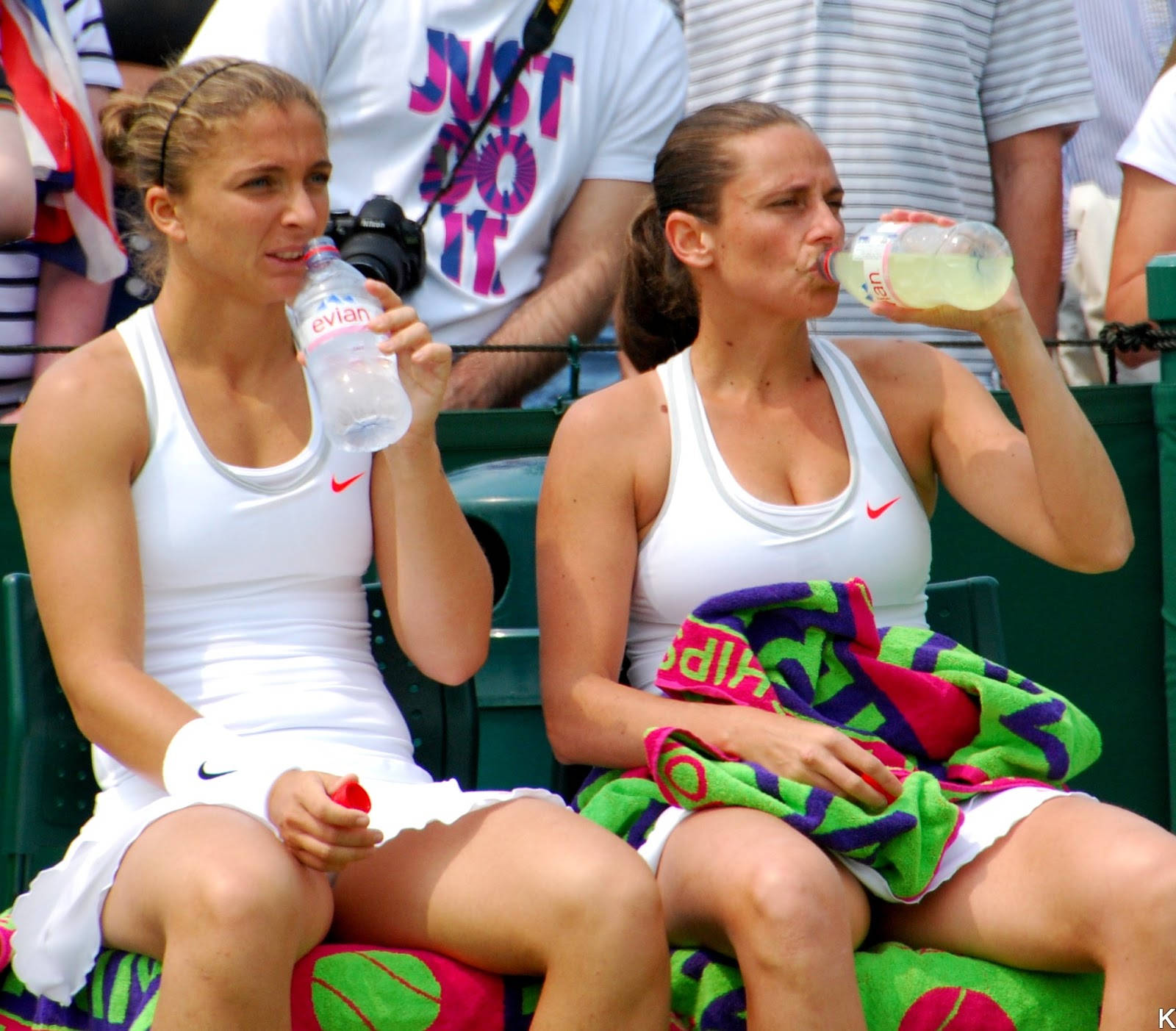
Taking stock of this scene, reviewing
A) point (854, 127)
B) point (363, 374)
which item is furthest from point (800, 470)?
point (854, 127)

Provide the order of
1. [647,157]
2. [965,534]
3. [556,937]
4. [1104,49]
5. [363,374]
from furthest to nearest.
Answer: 1. [1104,49]
2. [647,157]
3. [965,534]
4. [363,374]
5. [556,937]

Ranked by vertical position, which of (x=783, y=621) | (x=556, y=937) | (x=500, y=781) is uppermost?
(x=783, y=621)

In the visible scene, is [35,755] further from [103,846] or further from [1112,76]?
[1112,76]

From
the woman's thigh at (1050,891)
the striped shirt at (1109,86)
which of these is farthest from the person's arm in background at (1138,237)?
the woman's thigh at (1050,891)

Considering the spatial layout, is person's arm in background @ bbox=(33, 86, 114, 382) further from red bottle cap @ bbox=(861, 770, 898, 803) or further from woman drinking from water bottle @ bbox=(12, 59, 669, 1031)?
red bottle cap @ bbox=(861, 770, 898, 803)

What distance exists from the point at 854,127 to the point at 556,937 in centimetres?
237

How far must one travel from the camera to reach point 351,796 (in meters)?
2.01

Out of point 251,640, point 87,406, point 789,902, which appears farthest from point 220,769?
point 789,902

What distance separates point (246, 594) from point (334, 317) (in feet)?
1.45

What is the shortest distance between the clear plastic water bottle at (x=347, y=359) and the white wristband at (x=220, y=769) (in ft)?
1.53

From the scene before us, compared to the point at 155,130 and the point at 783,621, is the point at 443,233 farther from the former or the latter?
the point at 783,621

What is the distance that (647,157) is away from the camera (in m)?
3.82

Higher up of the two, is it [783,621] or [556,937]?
[783,621]

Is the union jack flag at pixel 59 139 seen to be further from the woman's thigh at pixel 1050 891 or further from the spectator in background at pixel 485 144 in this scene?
the woman's thigh at pixel 1050 891
